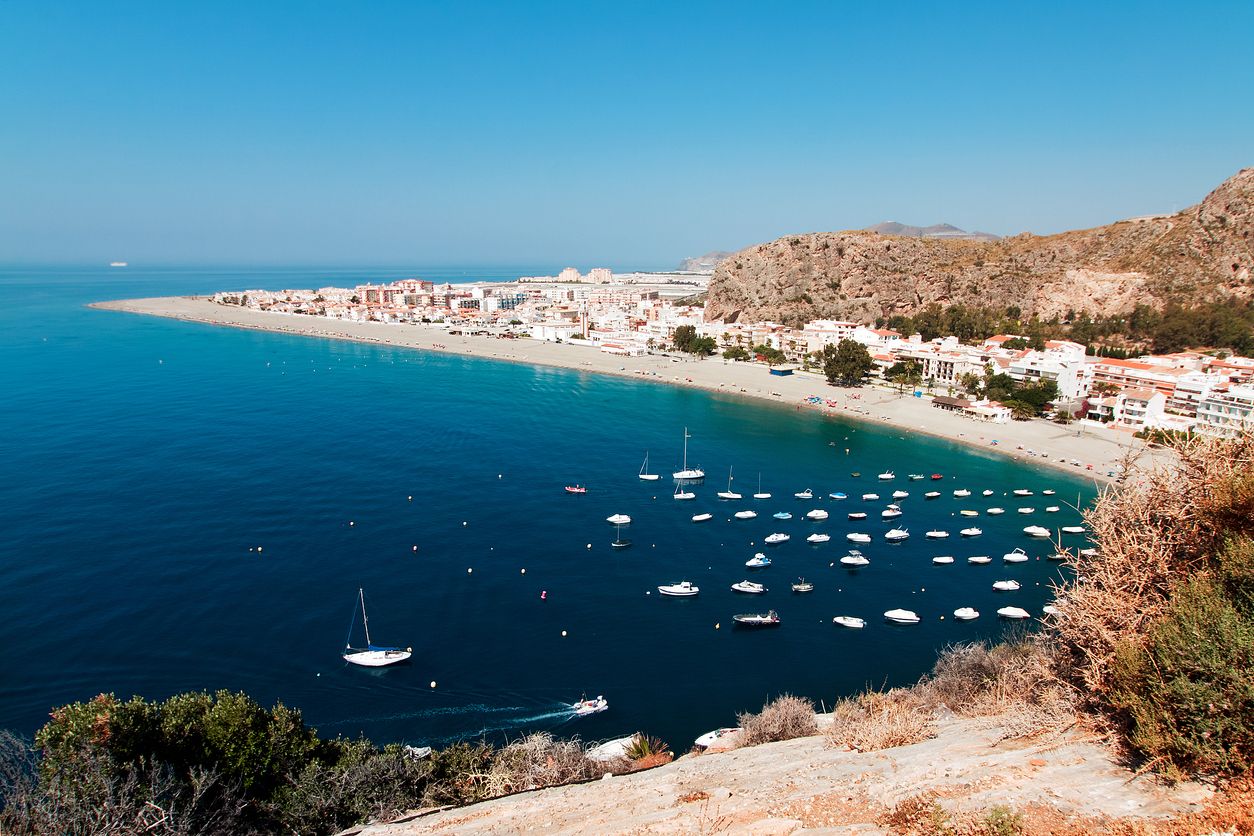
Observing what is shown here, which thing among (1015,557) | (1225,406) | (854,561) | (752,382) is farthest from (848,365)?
(854,561)

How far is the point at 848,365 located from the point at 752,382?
33.3 feet

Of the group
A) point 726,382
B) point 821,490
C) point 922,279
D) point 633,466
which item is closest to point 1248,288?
point 922,279

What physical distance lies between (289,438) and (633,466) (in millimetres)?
24531

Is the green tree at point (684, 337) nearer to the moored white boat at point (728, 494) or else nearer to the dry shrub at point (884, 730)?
the moored white boat at point (728, 494)

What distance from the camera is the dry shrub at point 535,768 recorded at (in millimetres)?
12070

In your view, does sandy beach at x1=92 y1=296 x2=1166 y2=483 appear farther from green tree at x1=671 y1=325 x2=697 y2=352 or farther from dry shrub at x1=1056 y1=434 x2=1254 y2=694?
green tree at x1=671 y1=325 x2=697 y2=352

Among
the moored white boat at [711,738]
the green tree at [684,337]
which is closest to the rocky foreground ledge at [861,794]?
the moored white boat at [711,738]

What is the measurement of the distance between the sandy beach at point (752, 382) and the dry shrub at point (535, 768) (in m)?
12.3

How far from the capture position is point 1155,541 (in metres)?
9.98

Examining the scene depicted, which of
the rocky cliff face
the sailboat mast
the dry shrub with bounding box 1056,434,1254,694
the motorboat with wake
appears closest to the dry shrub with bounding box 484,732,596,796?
the dry shrub with bounding box 1056,434,1254,694

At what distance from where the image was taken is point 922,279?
97.4 m

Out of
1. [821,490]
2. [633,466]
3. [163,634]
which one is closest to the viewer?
[163,634]

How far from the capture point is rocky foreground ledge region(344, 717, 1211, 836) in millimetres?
7672

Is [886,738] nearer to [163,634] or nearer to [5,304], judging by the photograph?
[163,634]
